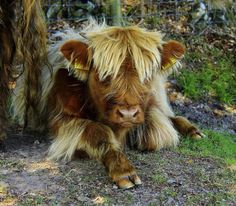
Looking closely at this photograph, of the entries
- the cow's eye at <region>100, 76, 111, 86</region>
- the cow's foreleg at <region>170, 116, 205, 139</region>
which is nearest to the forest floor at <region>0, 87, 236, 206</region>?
the cow's foreleg at <region>170, 116, 205, 139</region>

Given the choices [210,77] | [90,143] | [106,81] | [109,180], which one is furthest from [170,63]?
[210,77]

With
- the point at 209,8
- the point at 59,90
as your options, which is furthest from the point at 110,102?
the point at 209,8

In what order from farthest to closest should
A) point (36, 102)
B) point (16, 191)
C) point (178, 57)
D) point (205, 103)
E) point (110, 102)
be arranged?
1. point (205, 103)
2. point (36, 102)
3. point (178, 57)
4. point (110, 102)
5. point (16, 191)

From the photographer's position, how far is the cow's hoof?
3631mm

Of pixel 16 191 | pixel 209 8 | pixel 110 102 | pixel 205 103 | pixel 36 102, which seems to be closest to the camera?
pixel 16 191

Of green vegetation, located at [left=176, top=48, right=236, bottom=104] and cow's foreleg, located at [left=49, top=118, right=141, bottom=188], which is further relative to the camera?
green vegetation, located at [left=176, top=48, right=236, bottom=104]

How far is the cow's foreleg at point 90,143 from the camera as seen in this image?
382 centimetres

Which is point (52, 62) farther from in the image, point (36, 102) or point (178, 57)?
point (178, 57)

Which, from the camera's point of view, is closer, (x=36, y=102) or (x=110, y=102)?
(x=110, y=102)

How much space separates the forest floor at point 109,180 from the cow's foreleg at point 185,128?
0.27 meters

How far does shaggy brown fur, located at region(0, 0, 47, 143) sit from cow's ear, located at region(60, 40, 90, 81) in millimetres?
298

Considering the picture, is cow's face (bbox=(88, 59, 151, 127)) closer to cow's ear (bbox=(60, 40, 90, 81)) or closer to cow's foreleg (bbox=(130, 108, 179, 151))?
cow's ear (bbox=(60, 40, 90, 81))

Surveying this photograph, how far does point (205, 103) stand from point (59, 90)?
2.74m

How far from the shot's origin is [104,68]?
4.05 metres
